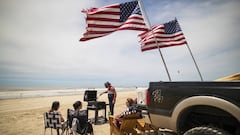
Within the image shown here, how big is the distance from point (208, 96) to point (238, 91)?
0.38 m

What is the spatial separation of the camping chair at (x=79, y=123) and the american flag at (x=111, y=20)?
218 cm

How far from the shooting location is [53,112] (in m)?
5.89

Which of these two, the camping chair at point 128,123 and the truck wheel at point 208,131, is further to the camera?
the camping chair at point 128,123

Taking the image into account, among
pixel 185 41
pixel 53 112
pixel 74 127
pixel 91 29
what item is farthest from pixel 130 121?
pixel 185 41

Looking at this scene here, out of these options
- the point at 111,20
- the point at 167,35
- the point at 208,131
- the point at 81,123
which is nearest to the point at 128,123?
the point at 81,123

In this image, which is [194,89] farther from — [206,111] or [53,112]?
[53,112]

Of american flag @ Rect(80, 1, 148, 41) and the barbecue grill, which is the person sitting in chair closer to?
american flag @ Rect(80, 1, 148, 41)

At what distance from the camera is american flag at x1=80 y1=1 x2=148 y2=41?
661 centimetres

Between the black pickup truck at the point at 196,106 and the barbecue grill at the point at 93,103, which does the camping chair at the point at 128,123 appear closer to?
the black pickup truck at the point at 196,106

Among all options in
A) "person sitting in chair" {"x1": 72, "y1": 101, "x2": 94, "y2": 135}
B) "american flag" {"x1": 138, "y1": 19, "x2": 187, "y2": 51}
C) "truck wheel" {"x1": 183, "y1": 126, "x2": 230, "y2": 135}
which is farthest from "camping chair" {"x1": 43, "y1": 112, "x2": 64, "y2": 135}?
"american flag" {"x1": 138, "y1": 19, "x2": 187, "y2": 51}

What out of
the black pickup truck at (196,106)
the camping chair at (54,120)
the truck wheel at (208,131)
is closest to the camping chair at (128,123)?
the black pickup truck at (196,106)

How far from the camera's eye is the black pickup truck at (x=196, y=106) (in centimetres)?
276

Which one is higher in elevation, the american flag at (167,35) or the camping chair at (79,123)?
the american flag at (167,35)

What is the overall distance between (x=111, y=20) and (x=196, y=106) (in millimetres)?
4364
